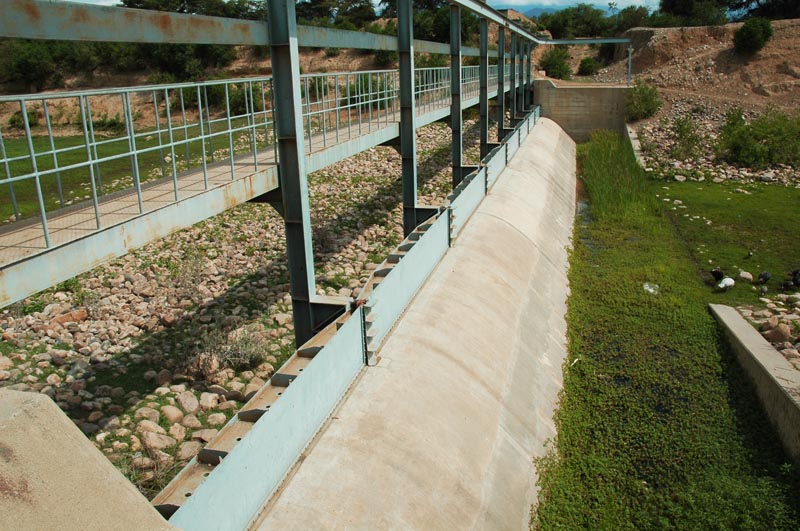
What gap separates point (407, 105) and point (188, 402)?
5.79 meters

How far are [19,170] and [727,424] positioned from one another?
69.0ft

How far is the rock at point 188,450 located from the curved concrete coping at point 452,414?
188 cm

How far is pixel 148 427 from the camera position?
734cm

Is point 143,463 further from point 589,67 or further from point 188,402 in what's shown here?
point 589,67

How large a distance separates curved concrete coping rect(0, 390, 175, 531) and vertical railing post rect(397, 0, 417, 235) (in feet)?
26.9

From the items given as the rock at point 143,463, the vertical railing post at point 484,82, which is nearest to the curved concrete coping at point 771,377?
the rock at point 143,463

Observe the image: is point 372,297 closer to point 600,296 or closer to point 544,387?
point 544,387

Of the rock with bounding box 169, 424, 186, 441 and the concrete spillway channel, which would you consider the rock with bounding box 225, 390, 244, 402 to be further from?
the concrete spillway channel

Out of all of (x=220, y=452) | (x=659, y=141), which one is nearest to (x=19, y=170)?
(x=220, y=452)

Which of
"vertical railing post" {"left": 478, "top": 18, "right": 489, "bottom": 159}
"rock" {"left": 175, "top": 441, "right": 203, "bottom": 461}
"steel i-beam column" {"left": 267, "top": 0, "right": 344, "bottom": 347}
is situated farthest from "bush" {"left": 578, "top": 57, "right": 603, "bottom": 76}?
"rock" {"left": 175, "top": 441, "right": 203, "bottom": 461}

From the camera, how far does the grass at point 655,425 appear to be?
261 inches

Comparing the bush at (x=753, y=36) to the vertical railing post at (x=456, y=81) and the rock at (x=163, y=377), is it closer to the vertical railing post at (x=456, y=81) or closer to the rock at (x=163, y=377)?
the vertical railing post at (x=456, y=81)

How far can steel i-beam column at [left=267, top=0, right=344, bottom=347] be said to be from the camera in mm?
6480

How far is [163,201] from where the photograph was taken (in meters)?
6.23
